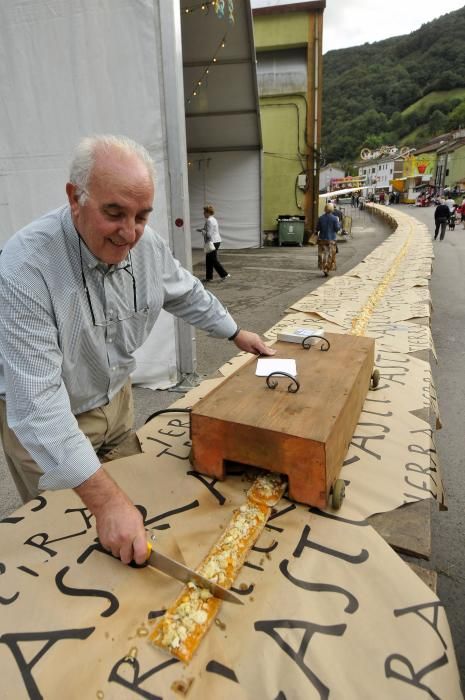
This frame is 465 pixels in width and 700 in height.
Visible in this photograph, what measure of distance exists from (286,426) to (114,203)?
2.43 ft

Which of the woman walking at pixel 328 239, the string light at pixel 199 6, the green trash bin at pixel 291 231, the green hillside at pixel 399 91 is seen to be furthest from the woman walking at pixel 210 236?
the green hillside at pixel 399 91

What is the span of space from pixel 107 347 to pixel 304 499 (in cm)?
79

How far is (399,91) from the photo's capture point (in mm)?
80250

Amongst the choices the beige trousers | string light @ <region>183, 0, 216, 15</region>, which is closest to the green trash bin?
string light @ <region>183, 0, 216, 15</region>

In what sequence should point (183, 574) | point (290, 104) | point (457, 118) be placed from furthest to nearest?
1. point (457, 118)
2. point (290, 104)
3. point (183, 574)

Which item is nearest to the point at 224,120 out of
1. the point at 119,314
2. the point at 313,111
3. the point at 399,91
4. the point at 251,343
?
the point at 313,111

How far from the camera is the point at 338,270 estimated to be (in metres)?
10.4

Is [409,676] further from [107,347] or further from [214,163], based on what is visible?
[214,163]

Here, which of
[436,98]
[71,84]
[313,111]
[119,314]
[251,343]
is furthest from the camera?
[436,98]

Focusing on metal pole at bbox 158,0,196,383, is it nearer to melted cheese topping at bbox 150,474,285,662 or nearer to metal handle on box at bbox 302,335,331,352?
metal handle on box at bbox 302,335,331,352

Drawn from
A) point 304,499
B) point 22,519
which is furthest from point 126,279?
point 304,499

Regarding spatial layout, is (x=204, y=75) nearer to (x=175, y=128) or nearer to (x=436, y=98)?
(x=175, y=128)

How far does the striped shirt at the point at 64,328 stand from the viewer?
110cm

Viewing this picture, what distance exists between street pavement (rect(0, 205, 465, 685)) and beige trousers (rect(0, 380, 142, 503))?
1070 mm
